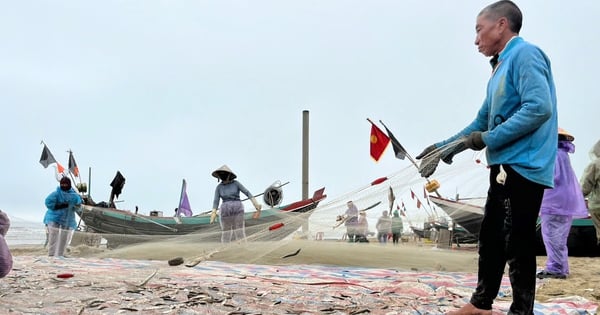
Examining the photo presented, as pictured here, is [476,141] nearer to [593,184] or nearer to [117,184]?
[593,184]

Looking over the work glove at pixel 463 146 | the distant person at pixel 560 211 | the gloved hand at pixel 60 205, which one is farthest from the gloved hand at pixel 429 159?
the gloved hand at pixel 60 205

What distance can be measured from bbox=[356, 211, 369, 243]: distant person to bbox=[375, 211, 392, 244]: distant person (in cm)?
12

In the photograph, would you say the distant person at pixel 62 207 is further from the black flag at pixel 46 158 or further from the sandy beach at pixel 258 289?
the black flag at pixel 46 158

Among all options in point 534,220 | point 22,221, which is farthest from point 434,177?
point 22,221

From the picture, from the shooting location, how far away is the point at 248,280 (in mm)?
3697

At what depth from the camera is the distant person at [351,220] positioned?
3.94 m

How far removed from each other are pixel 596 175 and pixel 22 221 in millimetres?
6755

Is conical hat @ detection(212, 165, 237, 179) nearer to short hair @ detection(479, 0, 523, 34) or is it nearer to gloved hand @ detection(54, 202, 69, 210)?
gloved hand @ detection(54, 202, 69, 210)

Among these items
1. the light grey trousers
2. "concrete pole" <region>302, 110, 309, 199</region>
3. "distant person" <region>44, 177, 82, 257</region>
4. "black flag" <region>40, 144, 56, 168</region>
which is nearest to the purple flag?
"black flag" <region>40, 144, 56, 168</region>

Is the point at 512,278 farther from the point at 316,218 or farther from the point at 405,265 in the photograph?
the point at 405,265

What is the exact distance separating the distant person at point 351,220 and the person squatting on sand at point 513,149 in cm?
153

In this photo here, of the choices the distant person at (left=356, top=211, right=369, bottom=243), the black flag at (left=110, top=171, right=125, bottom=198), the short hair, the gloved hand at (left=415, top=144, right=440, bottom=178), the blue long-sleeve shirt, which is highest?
the black flag at (left=110, top=171, right=125, bottom=198)

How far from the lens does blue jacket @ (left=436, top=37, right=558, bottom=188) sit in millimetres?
2193

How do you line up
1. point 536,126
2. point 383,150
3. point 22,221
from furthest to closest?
point 383,150, point 22,221, point 536,126
